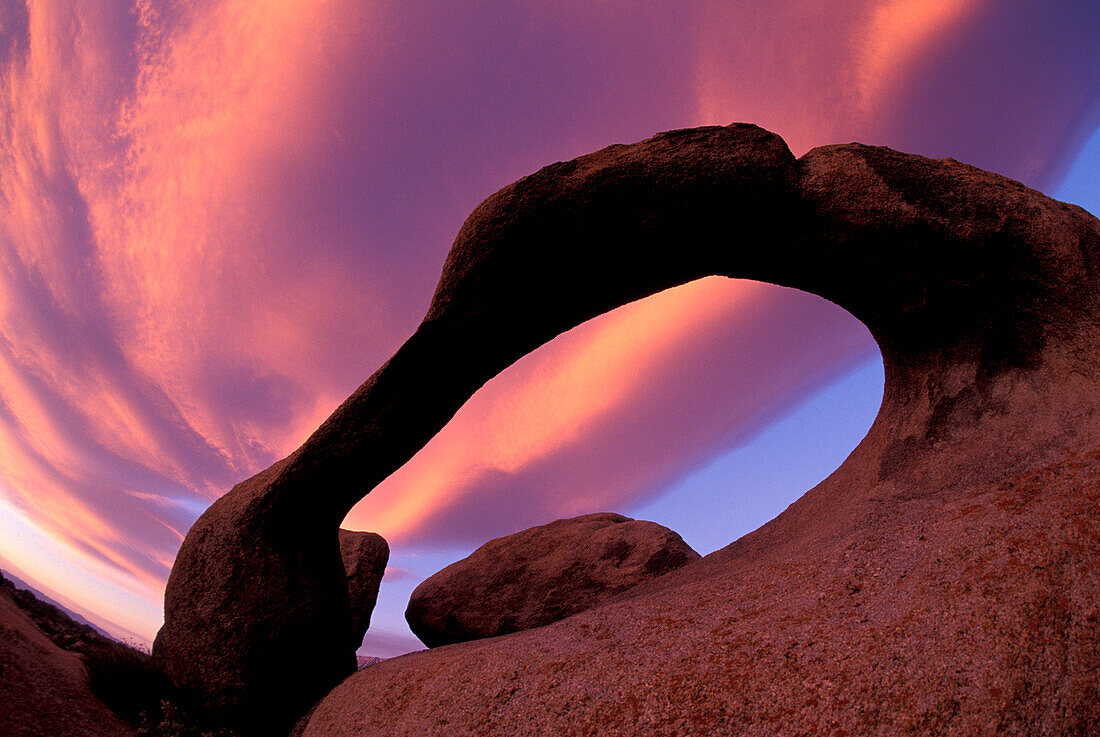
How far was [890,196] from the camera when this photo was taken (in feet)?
17.1

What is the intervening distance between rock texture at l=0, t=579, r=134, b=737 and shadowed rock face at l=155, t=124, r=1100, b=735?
2.52ft

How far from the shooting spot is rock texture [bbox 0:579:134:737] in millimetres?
4965

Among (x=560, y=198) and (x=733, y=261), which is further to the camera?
(x=733, y=261)

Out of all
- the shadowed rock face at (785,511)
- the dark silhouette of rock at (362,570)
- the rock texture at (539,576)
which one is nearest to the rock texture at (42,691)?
the shadowed rock face at (785,511)

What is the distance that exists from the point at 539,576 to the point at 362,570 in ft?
10.2

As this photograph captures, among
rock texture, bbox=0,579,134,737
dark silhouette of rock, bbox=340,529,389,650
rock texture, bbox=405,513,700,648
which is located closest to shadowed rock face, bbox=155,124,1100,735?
rock texture, bbox=0,579,134,737

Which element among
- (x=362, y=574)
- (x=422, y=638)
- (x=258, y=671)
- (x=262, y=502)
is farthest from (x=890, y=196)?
(x=422, y=638)

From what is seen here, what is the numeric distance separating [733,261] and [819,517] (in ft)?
9.76

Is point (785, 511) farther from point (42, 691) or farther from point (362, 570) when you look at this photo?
point (42, 691)

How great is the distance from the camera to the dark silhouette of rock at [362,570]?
29.8ft

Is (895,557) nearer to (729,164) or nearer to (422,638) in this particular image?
(729,164)

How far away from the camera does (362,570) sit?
9.26 metres

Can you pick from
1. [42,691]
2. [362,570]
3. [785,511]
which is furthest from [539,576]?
[42,691]

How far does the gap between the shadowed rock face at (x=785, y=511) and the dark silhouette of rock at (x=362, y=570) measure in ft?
7.34
